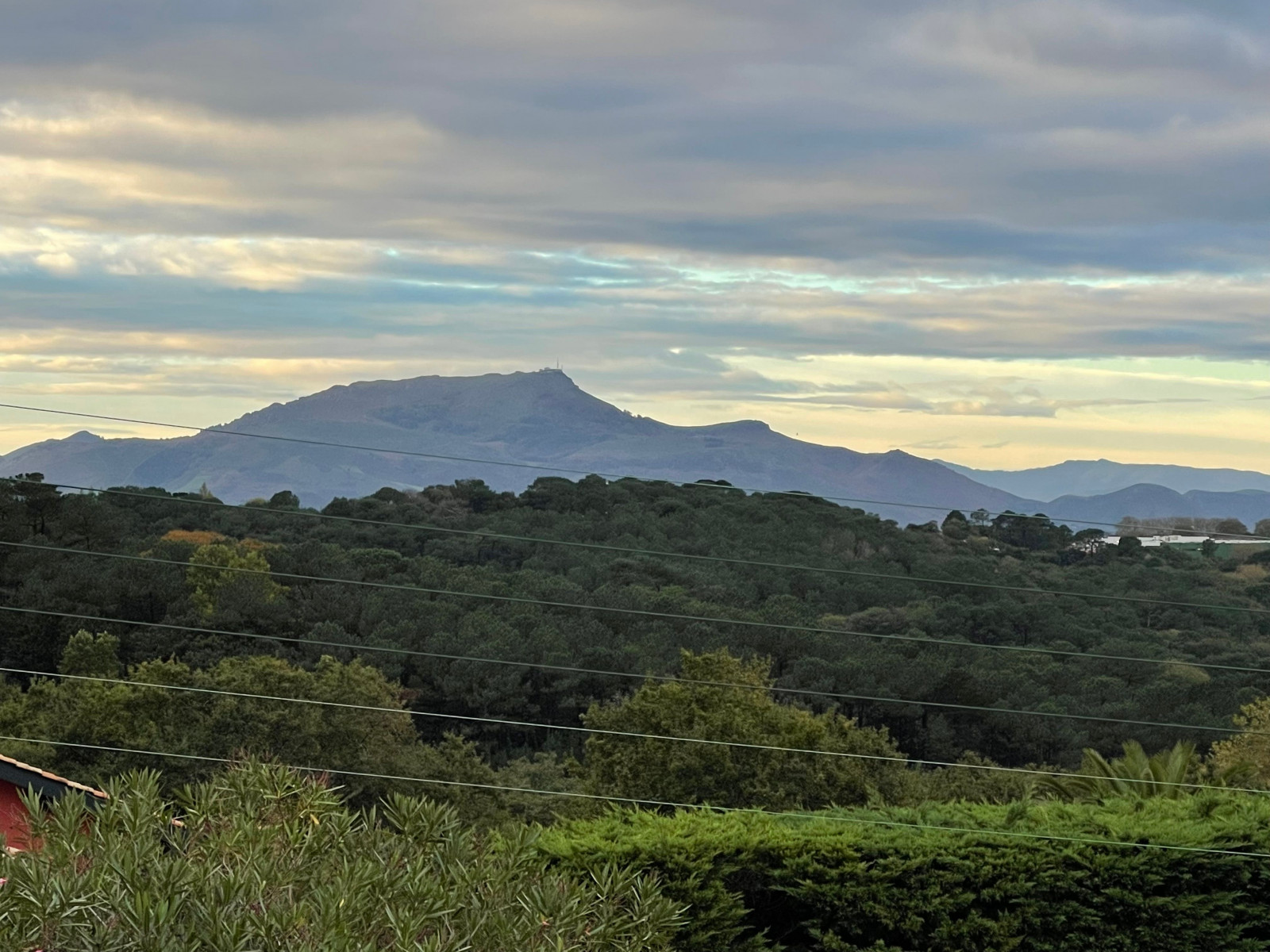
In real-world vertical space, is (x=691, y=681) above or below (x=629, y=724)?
above

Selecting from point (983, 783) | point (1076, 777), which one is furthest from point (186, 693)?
point (1076, 777)

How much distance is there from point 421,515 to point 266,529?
6.38 metres

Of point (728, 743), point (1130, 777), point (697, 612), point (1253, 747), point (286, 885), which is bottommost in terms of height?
point (1253, 747)

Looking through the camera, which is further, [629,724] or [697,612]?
[697,612]

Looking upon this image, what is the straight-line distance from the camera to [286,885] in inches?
316

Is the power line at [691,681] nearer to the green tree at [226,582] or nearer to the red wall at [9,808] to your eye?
the green tree at [226,582]

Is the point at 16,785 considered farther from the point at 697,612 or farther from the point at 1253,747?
the point at 697,612

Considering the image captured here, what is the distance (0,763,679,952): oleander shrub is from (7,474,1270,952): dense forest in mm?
28

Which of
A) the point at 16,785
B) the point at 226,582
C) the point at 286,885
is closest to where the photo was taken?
the point at 286,885

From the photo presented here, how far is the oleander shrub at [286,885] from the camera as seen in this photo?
688 centimetres

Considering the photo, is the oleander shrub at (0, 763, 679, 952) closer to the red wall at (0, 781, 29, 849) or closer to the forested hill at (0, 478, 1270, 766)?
the red wall at (0, 781, 29, 849)

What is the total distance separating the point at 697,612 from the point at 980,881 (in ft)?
115

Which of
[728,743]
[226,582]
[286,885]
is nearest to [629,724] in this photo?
[728,743]

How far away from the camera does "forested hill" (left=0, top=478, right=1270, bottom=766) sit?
4466 centimetres
